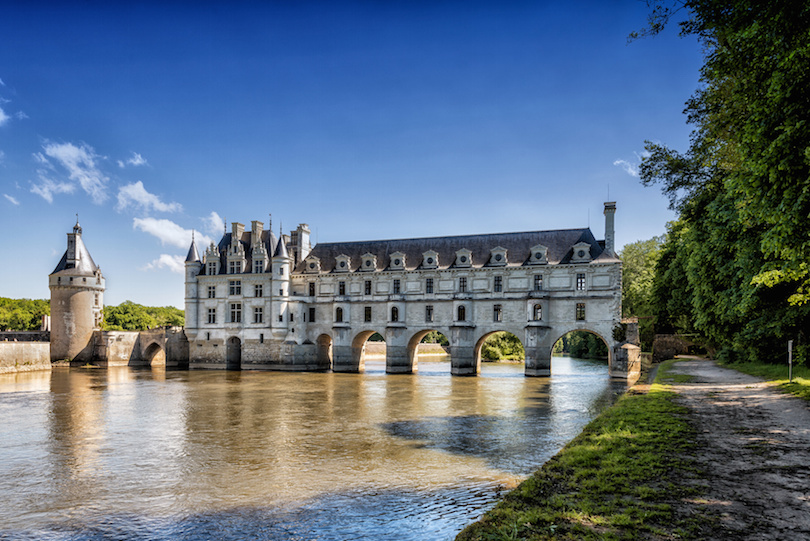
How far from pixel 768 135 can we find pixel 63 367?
6335 cm

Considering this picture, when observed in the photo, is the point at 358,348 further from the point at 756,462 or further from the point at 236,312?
the point at 756,462

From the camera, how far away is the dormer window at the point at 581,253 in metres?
42.4

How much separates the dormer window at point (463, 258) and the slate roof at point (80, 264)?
136ft

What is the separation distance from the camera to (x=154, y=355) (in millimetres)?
61844

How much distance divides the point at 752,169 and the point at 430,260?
36063mm

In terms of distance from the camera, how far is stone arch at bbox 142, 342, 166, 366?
6049 centimetres

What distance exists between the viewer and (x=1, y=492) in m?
12.1

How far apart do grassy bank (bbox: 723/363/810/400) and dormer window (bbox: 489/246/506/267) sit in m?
17.9

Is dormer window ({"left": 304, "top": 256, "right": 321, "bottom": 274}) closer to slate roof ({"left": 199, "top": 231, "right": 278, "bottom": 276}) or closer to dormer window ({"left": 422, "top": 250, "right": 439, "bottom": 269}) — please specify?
slate roof ({"left": 199, "top": 231, "right": 278, "bottom": 276})

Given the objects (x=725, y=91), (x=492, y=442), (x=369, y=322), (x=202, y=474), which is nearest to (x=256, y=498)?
(x=202, y=474)

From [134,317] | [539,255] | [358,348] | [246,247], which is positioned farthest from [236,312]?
[134,317]

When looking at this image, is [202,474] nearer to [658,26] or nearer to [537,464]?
[537,464]

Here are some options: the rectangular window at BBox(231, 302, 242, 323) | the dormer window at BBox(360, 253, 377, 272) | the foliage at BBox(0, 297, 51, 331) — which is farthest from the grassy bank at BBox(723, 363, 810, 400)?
the foliage at BBox(0, 297, 51, 331)

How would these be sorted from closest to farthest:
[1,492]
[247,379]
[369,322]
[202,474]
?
[1,492] → [202,474] → [247,379] → [369,322]
